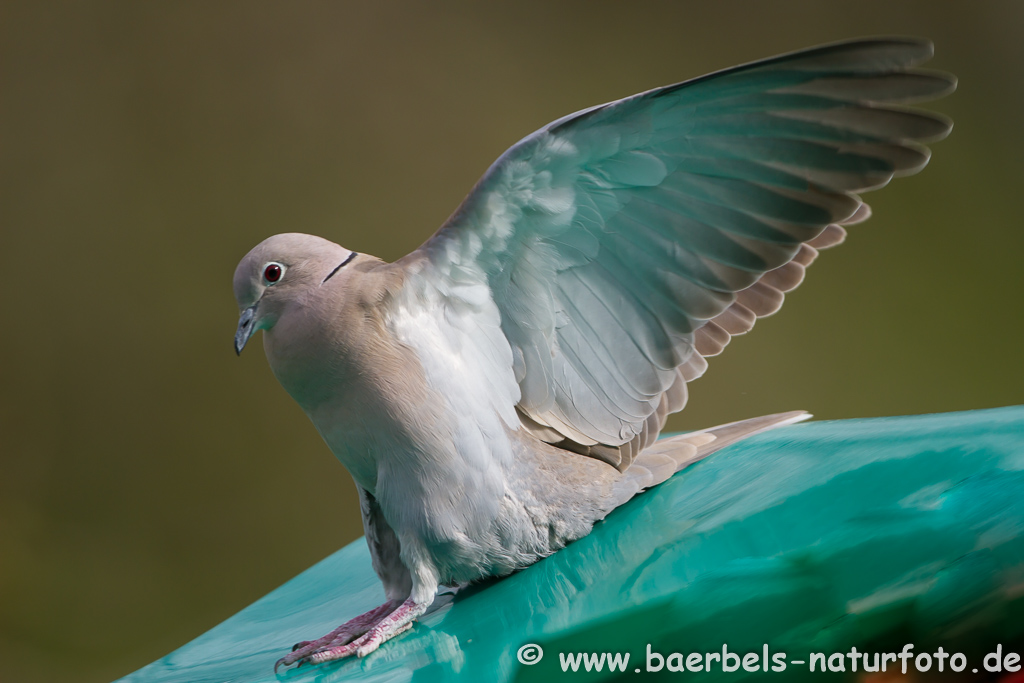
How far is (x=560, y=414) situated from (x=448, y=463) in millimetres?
166

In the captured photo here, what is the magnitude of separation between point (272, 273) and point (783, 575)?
1.95 ft

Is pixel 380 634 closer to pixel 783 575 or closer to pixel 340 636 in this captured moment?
pixel 340 636

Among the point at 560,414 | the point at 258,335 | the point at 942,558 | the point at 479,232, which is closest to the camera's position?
the point at 942,558

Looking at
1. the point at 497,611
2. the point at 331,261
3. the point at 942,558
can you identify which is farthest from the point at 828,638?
the point at 331,261

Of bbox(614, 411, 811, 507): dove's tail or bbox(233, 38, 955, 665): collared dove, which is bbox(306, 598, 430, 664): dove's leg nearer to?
bbox(233, 38, 955, 665): collared dove

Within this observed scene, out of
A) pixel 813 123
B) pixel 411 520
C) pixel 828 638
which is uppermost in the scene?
pixel 813 123

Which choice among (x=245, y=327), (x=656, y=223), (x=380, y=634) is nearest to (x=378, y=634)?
(x=380, y=634)

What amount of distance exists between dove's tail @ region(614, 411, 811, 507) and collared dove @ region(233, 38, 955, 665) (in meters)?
0.04

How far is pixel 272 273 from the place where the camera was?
0.92 m

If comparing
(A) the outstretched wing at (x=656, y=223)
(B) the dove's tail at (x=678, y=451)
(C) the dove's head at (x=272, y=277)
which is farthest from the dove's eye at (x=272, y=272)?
(B) the dove's tail at (x=678, y=451)

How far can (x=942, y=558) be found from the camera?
0.75 metres

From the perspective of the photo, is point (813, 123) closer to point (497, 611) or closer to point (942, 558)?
point (942, 558)

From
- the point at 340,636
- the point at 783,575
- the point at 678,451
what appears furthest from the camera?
the point at 678,451

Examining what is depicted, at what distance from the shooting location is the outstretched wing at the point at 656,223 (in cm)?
77
